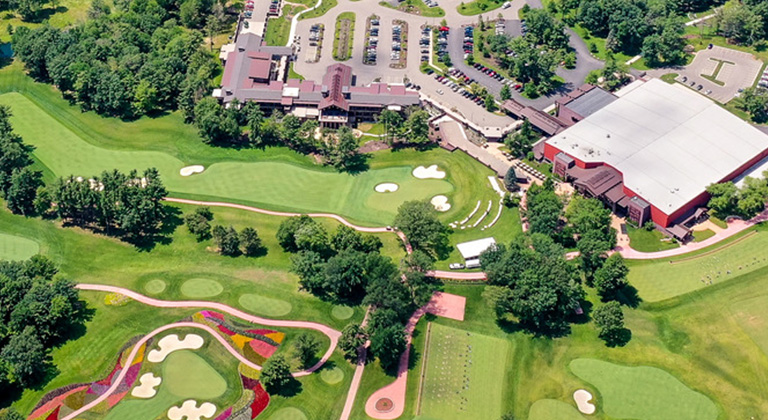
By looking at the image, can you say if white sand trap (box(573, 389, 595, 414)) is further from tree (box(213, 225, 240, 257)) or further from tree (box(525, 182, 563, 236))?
tree (box(213, 225, 240, 257))

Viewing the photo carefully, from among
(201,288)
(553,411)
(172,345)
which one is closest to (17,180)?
(201,288)

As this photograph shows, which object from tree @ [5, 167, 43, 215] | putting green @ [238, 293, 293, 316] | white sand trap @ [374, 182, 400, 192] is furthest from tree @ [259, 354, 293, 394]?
tree @ [5, 167, 43, 215]

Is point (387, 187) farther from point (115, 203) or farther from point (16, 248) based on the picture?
point (16, 248)

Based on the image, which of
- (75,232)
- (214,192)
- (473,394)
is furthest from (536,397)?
(75,232)

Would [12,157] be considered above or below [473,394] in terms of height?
above

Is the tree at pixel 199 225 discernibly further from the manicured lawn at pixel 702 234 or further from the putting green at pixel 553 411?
the manicured lawn at pixel 702 234

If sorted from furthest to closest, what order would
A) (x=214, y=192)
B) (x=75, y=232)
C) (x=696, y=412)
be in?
(x=214, y=192), (x=75, y=232), (x=696, y=412)

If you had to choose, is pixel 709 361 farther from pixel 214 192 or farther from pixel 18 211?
pixel 18 211
